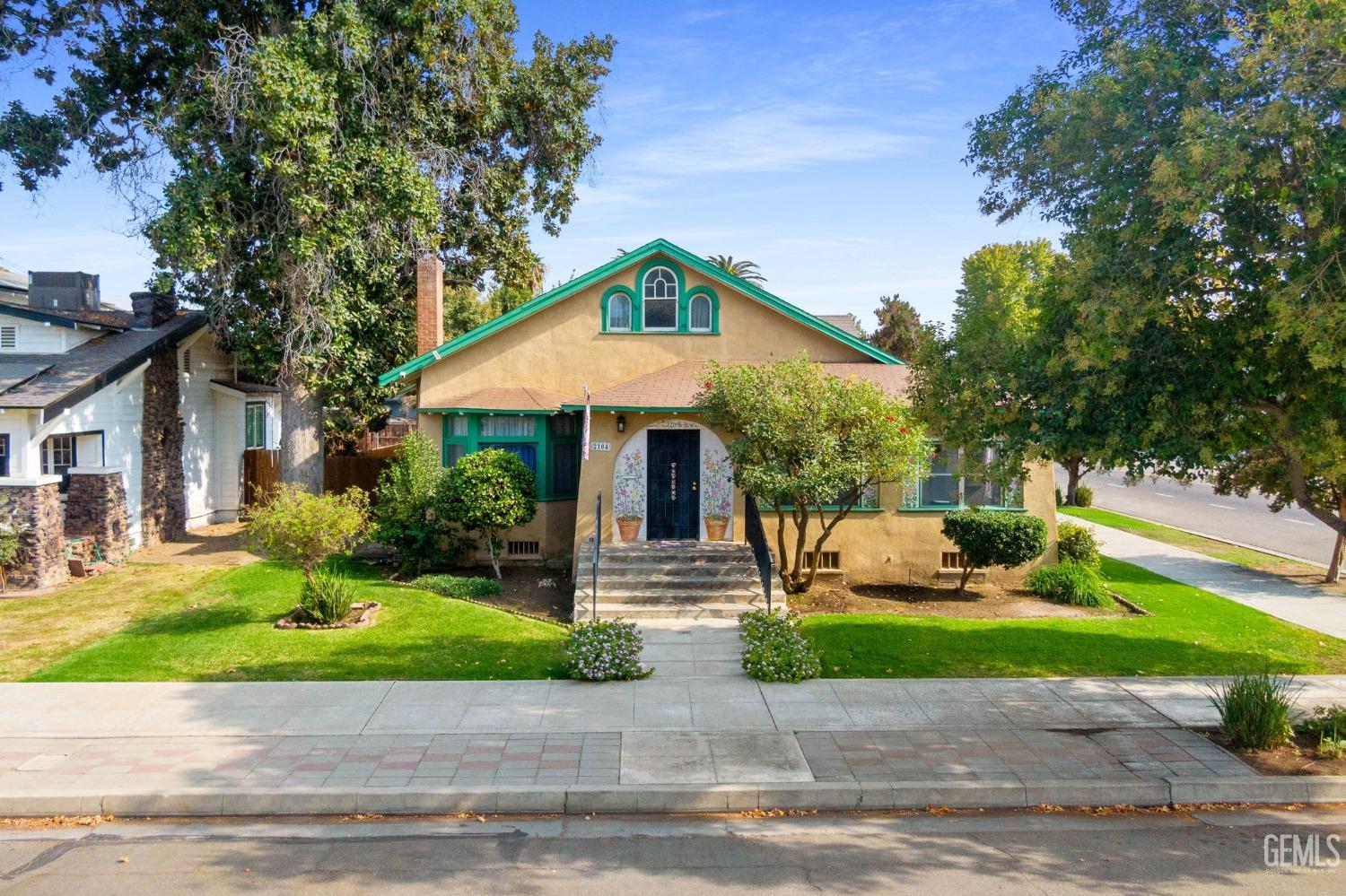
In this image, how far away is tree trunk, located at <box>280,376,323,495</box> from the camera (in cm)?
2005

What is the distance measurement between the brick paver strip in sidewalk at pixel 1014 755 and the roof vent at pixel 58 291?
19996 millimetres

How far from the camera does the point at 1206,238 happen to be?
945 cm

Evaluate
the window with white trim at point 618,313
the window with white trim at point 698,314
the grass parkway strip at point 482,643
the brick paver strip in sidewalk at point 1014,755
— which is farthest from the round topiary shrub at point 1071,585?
the window with white trim at point 618,313

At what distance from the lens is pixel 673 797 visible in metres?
8.02

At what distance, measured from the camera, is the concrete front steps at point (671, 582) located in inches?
555

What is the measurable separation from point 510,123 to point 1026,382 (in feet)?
60.1

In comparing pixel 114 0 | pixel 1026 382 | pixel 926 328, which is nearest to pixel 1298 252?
pixel 1026 382

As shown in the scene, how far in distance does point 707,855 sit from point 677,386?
10701 millimetres

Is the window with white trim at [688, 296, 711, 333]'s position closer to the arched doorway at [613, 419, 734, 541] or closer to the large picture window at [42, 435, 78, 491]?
the arched doorway at [613, 419, 734, 541]

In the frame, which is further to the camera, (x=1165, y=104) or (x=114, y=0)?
(x=114, y=0)

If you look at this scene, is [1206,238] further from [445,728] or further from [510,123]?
[510,123]

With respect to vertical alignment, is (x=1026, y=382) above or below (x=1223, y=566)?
above

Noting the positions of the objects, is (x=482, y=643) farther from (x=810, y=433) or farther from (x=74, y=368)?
(x=74, y=368)

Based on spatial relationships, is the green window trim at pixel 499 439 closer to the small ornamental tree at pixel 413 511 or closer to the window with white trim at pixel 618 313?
the small ornamental tree at pixel 413 511
